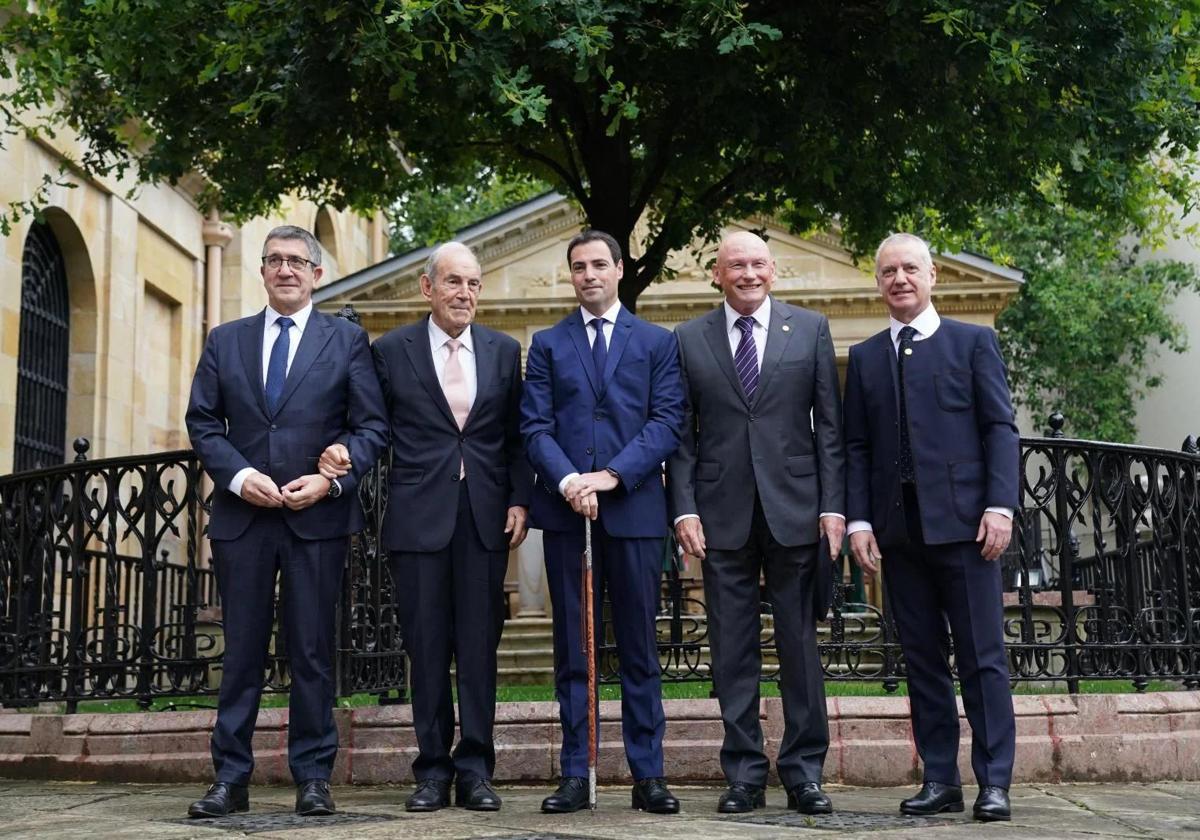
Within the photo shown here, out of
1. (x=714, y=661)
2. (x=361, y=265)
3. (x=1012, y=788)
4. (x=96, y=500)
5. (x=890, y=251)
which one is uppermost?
(x=361, y=265)

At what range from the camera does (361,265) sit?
A: 120ft

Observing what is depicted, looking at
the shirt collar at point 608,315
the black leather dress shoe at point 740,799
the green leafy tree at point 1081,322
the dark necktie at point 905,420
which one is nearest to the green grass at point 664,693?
the black leather dress shoe at point 740,799

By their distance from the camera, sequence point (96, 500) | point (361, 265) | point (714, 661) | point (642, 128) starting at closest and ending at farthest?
point (714, 661) → point (96, 500) → point (642, 128) → point (361, 265)

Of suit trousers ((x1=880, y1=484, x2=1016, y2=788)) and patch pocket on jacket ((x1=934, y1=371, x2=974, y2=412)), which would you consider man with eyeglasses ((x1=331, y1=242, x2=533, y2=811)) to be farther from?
patch pocket on jacket ((x1=934, y1=371, x2=974, y2=412))

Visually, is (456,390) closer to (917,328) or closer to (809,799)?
(917,328)

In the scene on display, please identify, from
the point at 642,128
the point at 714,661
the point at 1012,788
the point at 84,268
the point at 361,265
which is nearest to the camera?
the point at 714,661

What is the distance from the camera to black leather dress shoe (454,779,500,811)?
19.9ft

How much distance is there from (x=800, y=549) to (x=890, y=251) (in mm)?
1318

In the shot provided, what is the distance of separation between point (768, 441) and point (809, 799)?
1.47 meters

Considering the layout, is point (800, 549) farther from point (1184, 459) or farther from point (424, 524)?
point (1184, 459)

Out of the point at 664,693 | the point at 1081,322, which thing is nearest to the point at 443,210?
the point at 1081,322

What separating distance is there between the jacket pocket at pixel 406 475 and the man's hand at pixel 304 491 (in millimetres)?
332

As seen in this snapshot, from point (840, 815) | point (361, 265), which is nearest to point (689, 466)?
point (840, 815)

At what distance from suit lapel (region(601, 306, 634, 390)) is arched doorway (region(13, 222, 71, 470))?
495 inches
